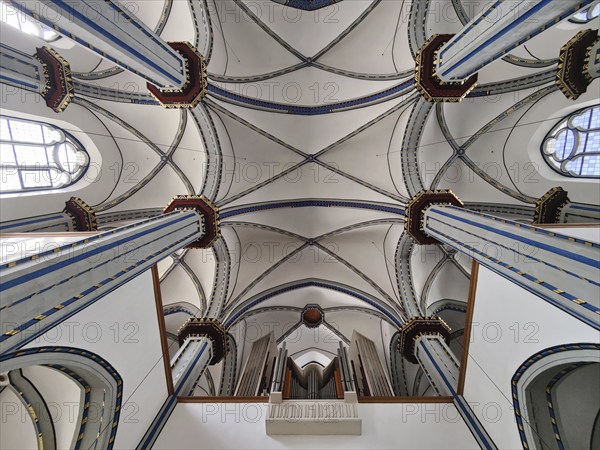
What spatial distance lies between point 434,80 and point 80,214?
30.6ft

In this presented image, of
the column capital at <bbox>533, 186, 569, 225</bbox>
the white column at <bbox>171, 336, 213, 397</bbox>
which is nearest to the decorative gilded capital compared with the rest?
the white column at <bbox>171, 336, 213, 397</bbox>

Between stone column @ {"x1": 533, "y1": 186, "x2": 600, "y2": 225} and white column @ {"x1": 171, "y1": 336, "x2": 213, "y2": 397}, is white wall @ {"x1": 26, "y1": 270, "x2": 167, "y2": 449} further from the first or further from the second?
stone column @ {"x1": 533, "y1": 186, "x2": 600, "y2": 225}

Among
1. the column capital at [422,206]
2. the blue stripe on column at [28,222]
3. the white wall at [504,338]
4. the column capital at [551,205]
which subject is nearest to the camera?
the white wall at [504,338]

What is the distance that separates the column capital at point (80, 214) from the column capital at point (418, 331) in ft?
30.1

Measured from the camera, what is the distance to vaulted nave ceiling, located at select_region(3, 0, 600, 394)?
9484mm

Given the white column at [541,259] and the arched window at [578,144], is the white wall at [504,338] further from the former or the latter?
the arched window at [578,144]

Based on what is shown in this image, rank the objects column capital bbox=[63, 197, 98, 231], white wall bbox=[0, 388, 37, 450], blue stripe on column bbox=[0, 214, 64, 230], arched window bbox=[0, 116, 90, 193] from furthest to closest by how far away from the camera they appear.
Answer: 1. column capital bbox=[63, 197, 98, 231]
2. arched window bbox=[0, 116, 90, 193]
3. blue stripe on column bbox=[0, 214, 64, 230]
4. white wall bbox=[0, 388, 37, 450]

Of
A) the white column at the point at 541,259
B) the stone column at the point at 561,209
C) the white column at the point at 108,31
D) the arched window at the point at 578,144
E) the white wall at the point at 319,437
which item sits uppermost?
the white column at the point at 108,31

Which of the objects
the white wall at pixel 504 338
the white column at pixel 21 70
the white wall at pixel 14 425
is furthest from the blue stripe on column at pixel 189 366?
the white column at pixel 21 70

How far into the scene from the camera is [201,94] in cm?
763

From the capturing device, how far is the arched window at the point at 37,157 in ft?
27.9

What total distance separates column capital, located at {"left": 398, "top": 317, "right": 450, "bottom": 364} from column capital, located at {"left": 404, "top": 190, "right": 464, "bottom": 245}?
2780mm

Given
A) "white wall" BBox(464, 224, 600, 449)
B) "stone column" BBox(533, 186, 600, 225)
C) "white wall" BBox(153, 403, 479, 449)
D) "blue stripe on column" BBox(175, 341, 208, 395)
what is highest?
"stone column" BBox(533, 186, 600, 225)

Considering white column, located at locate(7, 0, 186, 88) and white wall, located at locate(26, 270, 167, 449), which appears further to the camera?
white wall, located at locate(26, 270, 167, 449)
